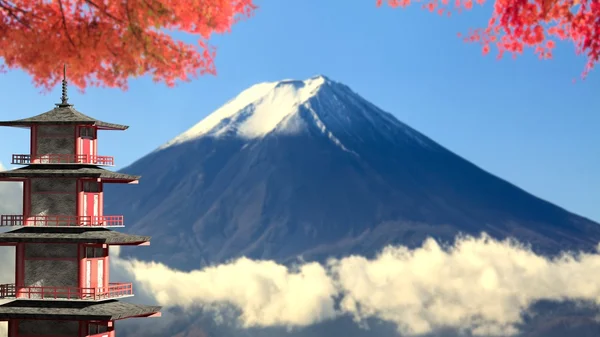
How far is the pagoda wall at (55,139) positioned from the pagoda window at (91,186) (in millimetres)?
1322

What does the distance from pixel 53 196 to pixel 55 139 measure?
222cm

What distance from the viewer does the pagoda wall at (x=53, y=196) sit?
117ft

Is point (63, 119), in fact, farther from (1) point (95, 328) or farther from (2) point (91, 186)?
(1) point (95, 328)

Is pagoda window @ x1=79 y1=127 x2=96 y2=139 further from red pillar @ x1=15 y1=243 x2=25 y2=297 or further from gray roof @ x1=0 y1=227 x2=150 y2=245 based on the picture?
red pillar @ x1=15 y1=243 x2=25 y2=297

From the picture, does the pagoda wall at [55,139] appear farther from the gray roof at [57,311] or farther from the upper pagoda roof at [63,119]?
the gray roof at [57,311]

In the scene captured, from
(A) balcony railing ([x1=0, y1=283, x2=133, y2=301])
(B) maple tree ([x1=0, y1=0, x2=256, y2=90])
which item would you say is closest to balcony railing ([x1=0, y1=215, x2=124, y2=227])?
(A) balcony railing ([x1=0, y1=283, x2=133, y2=301])

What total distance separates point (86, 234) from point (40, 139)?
13.9 feet

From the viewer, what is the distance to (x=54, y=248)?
116 feet

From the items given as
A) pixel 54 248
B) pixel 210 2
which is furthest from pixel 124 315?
pixel 210 2

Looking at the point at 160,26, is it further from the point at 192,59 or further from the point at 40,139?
the point at 40,139

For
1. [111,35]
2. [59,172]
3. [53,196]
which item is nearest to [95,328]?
[53,196]

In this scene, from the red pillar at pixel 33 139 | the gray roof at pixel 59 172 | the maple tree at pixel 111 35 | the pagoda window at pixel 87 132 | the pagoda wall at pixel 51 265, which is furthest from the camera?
the pagoda window at pixel 87 132

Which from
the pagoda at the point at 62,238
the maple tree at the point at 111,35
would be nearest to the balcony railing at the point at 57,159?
the pagoda at the point at 62,238

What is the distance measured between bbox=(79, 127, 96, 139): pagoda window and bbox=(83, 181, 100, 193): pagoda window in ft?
5.89
